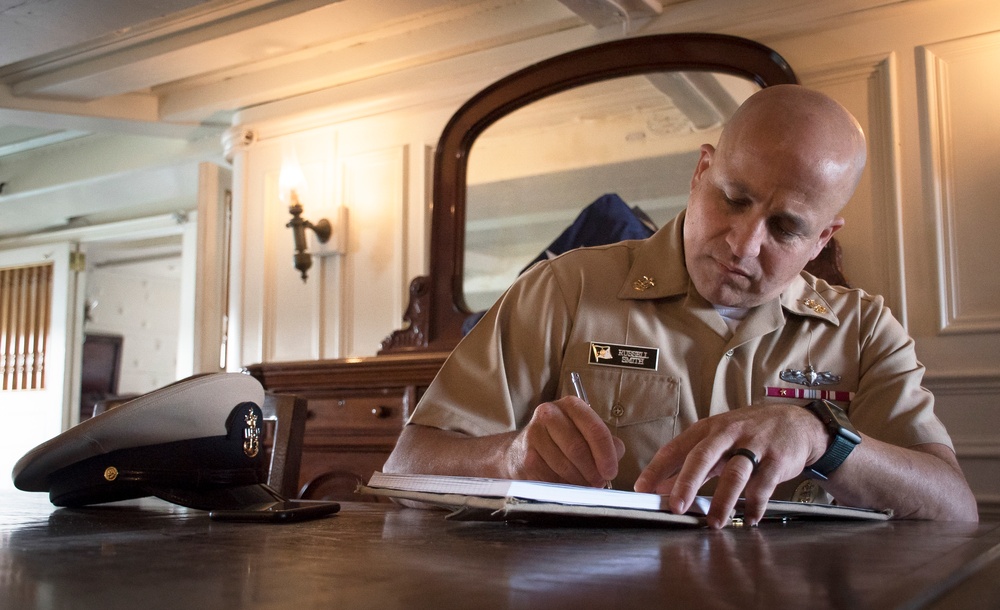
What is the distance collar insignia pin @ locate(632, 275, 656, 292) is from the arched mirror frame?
1789 mm

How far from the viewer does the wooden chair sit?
181 centimetres

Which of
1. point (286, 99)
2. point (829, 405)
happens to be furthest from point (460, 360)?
point (286, 99)

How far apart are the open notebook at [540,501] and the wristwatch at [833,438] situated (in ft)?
0.40

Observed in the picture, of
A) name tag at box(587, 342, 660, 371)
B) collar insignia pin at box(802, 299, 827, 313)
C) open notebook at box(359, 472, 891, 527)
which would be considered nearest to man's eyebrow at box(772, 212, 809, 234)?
collar insignia pin at box(802, 299, 827, 313)

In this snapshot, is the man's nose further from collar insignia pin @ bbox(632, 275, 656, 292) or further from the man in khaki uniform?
collar insignia pin @ bbox(632, 275, 656, 292)

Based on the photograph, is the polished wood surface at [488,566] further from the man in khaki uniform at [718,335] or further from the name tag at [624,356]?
the name tag at [624,356]

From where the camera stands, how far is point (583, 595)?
46 centimetres

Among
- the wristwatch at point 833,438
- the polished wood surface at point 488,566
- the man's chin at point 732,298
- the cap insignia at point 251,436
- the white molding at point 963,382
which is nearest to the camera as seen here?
the polished wood surface at point 488,566

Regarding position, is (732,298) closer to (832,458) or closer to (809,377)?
(809,377)

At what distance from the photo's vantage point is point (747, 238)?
1474 mm

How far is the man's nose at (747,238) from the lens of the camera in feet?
4.84

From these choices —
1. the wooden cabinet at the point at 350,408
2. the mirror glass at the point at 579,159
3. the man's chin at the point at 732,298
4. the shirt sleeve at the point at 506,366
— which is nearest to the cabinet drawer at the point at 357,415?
the wooden cabinet at the point at 350,408

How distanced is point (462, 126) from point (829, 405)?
9.35 ft

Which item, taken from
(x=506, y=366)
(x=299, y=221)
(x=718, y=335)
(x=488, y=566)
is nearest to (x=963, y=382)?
(x=718, y=335)
